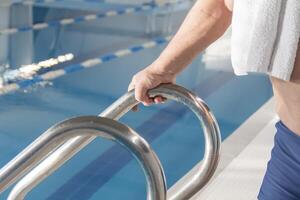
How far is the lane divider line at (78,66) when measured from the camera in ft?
14.9

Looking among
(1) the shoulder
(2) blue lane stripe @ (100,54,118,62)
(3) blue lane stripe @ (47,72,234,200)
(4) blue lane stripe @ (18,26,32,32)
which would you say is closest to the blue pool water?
(3) blue lane stripe @ (47,72,234,200)

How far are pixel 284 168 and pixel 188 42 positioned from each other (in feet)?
1.14

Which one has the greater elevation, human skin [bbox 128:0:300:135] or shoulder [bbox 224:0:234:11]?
shoulder [bbox 224:0:234:11]

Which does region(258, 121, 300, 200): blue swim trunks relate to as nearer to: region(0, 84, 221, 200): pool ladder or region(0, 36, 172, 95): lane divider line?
region(0, 84, 221, 200): pool ladder

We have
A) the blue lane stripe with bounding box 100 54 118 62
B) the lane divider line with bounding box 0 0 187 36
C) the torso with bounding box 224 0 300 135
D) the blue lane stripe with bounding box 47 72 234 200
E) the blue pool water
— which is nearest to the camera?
the torso with bounding box 224 0 300 135

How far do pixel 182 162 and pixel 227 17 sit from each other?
2.04 meters

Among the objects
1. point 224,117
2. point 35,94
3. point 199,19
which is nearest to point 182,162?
point 224,117

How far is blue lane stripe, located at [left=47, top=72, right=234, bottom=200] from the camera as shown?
2.71 metres

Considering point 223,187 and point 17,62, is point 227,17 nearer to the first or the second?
point 223,187

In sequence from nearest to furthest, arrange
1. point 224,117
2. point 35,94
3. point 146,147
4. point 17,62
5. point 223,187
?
1. point 146,147
2. point 223,187
3. point 224,117
4. point 35,94
5. point 17,62

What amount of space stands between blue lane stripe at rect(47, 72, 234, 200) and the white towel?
6.09 feet

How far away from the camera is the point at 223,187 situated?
98.5 inches

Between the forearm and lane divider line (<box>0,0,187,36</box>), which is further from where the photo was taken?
lane divider line (<box>0,0,187,36</box>)

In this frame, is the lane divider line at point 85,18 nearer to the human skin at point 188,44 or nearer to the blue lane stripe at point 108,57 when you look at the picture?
the blue lane stripe at point 108,57
